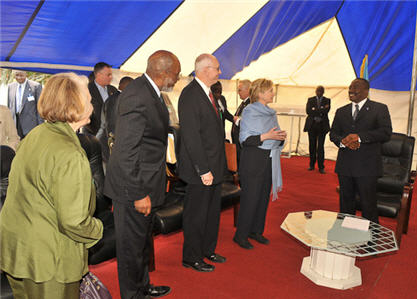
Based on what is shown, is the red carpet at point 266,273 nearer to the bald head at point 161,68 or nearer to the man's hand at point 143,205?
the man's hand at point 143,205

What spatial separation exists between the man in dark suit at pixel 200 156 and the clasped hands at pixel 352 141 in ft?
4.17

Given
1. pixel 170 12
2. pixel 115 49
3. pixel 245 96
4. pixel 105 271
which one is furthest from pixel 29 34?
pixel 105 271

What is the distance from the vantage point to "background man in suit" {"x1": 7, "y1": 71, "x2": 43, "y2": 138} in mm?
4859

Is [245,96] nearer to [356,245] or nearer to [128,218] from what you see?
[356,245]

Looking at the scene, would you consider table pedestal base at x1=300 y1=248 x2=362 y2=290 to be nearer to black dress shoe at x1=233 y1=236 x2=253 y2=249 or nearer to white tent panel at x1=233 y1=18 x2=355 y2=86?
black dress shoe at x1=233 y1=236 x2=253 y2=249

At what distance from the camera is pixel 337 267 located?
8.54 ft

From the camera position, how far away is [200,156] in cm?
242

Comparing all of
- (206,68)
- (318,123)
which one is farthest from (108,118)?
(318,123)

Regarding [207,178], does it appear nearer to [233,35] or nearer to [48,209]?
[48,209]

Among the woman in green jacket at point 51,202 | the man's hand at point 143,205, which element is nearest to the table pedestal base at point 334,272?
the man's hand at point 143,205

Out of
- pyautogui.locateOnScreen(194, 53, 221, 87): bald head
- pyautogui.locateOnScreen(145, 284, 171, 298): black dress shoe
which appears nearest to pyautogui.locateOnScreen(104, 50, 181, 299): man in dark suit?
pyautogui.locateOnScreen(145, 284, 171, 298): black dress shoe

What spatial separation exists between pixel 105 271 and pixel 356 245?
1902mm

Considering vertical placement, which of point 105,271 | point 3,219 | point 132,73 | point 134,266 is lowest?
point 105,271

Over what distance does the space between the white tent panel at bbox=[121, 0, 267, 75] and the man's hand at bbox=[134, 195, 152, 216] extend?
4186mm
